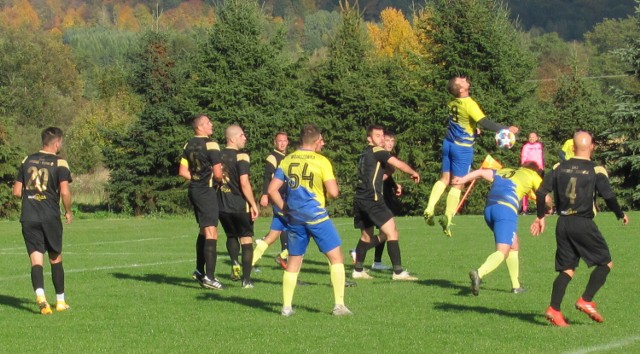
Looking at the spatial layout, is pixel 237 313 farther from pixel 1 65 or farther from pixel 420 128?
pixel 1 65

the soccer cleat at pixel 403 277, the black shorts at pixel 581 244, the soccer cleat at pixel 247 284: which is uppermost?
the black shorts at pixel 581 244

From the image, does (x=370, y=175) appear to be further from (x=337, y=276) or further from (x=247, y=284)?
(x=337, y=276)

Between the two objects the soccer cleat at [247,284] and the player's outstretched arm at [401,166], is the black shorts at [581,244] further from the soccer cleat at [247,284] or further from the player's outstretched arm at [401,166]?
the soccer cleat at [247,284]

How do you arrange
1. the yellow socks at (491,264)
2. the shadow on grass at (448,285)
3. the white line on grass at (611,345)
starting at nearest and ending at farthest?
the white line on grass at (611,345) → the yellow socks at (491,264) → the shadow on grass at (448,285)

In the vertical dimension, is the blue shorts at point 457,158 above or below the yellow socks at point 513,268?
above

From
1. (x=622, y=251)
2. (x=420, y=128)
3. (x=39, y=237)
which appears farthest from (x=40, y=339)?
(x=420, y=128)

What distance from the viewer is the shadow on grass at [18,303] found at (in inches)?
508

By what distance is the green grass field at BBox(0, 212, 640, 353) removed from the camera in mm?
10125

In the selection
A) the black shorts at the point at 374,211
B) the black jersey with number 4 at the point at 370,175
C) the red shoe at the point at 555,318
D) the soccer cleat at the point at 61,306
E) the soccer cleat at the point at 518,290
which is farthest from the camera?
the black shorts at the point at 374,211

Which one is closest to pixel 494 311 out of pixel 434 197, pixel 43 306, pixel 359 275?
pixel 434 197

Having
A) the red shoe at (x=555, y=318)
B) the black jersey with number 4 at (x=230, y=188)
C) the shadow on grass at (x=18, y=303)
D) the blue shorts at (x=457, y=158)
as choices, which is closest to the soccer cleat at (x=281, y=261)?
the black jersey with number 4 at (x=230, y=188)

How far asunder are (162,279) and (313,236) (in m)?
4.85

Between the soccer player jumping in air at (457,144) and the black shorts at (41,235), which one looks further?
the soccer player jumping in air at (457,144)

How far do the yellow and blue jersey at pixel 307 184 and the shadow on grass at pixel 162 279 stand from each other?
3.82m
